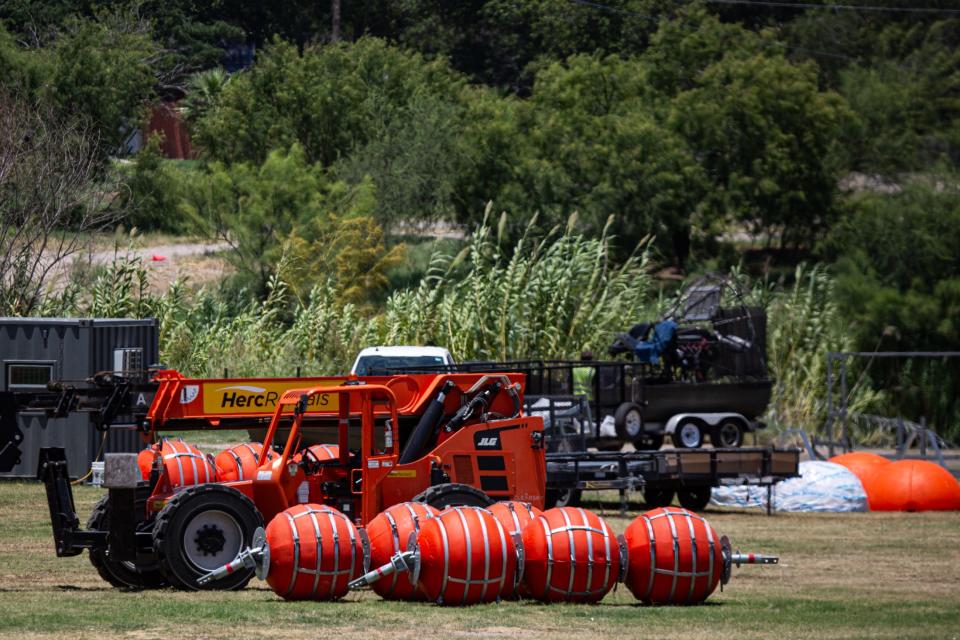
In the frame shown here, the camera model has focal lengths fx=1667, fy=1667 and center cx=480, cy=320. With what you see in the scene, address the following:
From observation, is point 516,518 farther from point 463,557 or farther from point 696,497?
point 696,497

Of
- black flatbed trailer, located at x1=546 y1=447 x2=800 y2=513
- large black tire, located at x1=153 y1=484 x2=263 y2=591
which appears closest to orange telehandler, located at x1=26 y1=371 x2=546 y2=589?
large black tire, located at x1=153 y1=484 x2=263 y2=591

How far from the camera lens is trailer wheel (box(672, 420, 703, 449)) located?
2797 cm

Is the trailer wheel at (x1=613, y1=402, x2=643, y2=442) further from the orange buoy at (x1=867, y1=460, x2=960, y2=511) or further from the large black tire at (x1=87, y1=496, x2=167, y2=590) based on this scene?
the large black tire at (x1=87, y1=496, x2=167, y2=590)

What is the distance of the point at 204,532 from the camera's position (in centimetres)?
1396

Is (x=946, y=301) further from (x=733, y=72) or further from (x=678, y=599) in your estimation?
(x=678, y=599)

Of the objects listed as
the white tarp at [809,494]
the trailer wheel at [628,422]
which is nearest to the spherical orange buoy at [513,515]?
the white tarp at [809,494]

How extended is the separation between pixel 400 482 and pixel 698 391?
559 inches

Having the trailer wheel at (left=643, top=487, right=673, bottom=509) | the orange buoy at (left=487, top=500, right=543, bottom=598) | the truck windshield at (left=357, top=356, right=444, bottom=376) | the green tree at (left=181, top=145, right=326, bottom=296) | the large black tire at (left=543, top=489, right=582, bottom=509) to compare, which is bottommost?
the trailer wheel at (left=643, top=487, right=673, bottom=509)

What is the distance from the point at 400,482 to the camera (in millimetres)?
15000

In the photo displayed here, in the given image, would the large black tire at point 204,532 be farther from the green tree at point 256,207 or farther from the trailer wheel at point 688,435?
the green tree at point 256,207

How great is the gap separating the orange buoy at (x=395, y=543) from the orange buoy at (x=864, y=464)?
12.7 m

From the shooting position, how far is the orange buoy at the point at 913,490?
24312 millimetres

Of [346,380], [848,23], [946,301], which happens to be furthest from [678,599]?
[848,23]

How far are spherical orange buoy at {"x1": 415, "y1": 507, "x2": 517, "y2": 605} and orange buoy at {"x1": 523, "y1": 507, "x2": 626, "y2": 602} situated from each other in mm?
218
